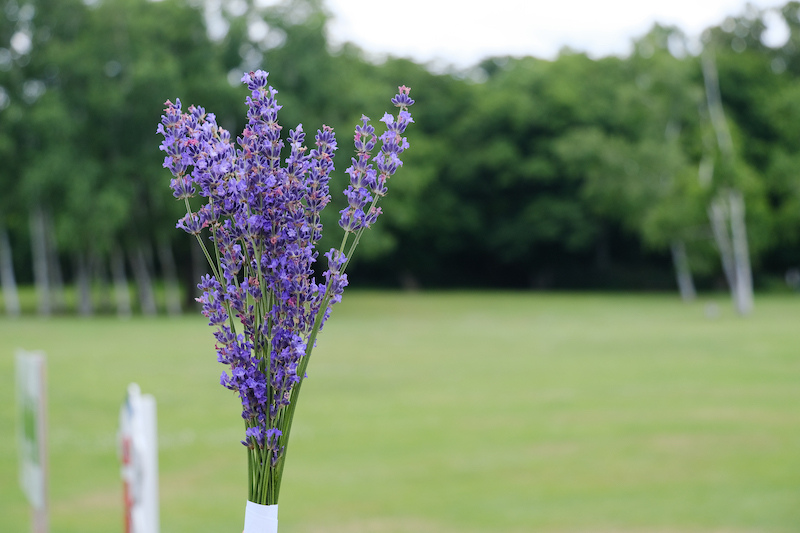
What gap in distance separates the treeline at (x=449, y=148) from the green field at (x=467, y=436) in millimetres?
10769

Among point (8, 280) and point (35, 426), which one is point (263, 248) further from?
point (8, 280)

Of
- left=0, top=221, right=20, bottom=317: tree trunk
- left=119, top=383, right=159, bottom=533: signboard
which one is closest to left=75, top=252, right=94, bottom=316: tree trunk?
left=0, top=221, right=20, bottom=317: tree trunk

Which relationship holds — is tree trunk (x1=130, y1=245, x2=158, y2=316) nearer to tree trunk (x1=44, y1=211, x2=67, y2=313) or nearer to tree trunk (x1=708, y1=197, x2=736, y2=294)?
tree trunk (x1=44, y1=211, x2=67, y2=313)

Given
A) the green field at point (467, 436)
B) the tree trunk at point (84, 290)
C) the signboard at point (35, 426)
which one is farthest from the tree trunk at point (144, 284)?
the signboard at point (35, 426)

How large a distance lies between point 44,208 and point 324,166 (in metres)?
34.5

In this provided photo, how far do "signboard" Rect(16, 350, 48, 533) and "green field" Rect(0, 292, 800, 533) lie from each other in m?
3.19

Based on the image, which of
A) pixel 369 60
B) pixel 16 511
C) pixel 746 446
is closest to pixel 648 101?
pixel 369 60

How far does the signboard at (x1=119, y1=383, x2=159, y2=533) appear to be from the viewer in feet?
11.7

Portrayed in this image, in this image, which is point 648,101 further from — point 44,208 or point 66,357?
point 66,357

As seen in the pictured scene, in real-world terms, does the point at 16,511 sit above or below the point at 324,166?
below

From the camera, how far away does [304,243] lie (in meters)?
1.69

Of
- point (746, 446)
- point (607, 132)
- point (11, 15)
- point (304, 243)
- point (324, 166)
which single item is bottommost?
point (746, 446)

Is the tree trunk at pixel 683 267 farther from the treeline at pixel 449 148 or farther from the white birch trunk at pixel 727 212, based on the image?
the white birch trunk at pixel 727 212

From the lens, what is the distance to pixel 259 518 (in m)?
1.73
